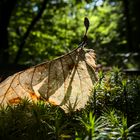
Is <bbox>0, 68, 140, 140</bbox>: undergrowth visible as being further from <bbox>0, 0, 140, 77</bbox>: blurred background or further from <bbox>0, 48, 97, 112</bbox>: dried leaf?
<bbox>0, 0, 140, 77</bbox>: blurred background

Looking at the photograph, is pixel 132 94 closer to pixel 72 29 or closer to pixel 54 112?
pixel 54 112

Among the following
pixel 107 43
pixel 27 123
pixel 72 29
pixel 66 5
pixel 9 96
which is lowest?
pixel 27 123

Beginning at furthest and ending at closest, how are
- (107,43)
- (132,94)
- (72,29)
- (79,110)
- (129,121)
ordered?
(72,29)
(107,43)
(132,94)
(79,110)
(129,121)

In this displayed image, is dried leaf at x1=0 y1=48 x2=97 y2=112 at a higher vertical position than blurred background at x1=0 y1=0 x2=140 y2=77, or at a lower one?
lower

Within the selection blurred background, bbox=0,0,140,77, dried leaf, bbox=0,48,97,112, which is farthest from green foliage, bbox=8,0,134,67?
dried leaf, bbox=0,48,97,112

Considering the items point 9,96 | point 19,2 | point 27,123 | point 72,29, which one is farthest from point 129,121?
point 19,2

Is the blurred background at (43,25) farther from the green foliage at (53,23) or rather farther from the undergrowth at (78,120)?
the undergrowth at (78,120)

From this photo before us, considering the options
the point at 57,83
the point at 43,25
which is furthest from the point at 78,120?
the point at 43,25

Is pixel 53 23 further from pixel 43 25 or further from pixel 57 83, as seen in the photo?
pixel 57 83
